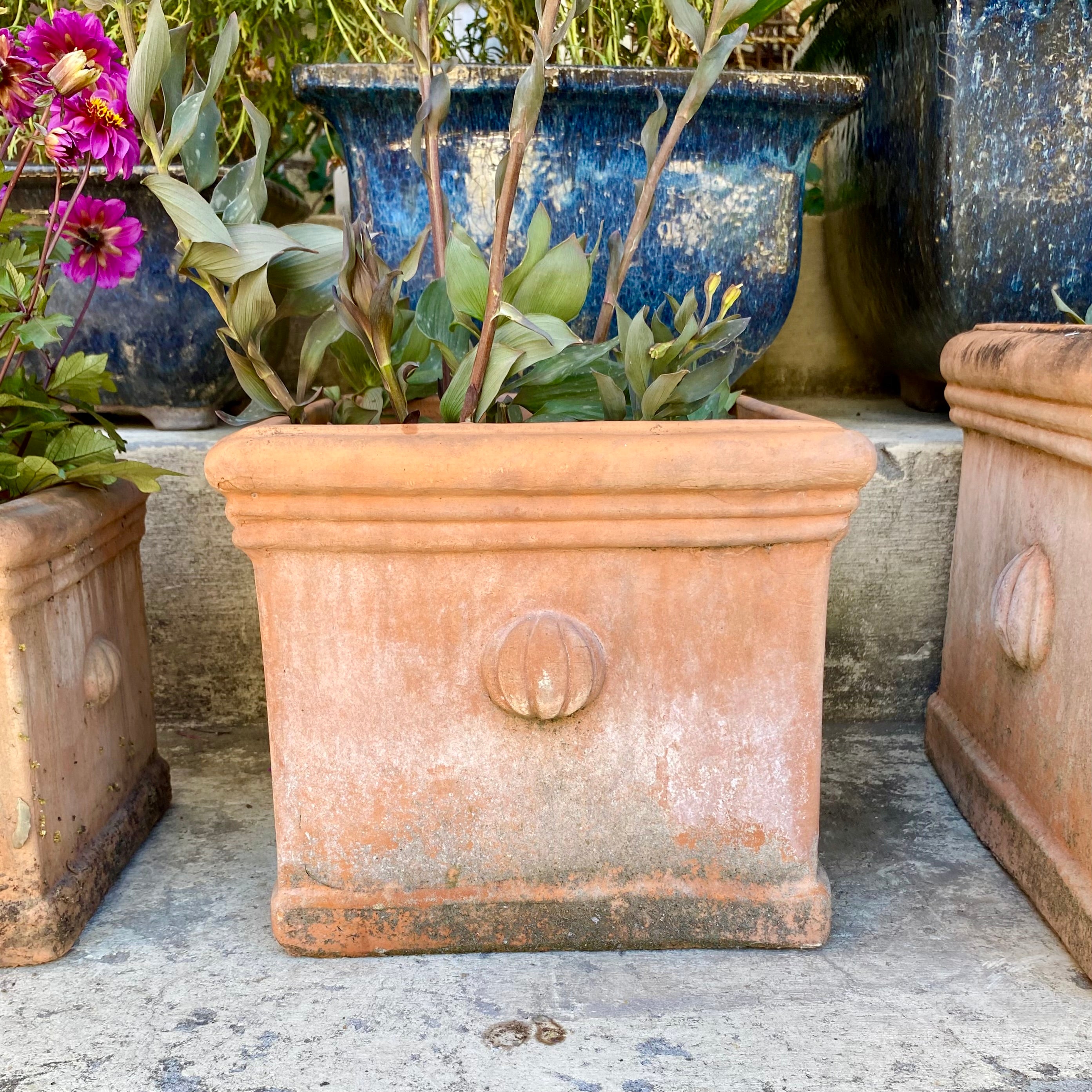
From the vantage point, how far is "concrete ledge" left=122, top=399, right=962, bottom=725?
1456 mm

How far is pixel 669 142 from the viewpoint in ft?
3.14

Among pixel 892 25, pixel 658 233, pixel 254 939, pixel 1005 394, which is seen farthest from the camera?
pixel 892 25

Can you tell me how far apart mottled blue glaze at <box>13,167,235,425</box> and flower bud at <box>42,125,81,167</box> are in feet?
1.79

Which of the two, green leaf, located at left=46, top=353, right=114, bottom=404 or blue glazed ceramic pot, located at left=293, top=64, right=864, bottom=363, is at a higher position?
blue glazed ceramic pot, located at left=293, top=64, right=864, bottom=363

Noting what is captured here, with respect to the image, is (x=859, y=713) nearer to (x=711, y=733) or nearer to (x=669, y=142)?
(x=711, y=733)

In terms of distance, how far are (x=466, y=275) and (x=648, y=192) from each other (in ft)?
0.62

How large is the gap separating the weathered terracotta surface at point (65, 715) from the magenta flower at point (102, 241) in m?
0.22

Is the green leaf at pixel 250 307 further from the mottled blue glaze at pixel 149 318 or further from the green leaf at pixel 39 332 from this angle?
the mottled blue glaze at pixel 149 318

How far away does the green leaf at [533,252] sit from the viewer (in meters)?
0.98

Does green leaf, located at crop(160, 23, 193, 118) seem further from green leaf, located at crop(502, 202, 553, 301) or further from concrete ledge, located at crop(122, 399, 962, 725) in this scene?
concrete ledge, located at crop(122, 399, 962, 725)

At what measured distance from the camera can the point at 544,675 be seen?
911 millimetres

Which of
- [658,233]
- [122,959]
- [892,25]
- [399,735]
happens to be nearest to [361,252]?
[399,735]

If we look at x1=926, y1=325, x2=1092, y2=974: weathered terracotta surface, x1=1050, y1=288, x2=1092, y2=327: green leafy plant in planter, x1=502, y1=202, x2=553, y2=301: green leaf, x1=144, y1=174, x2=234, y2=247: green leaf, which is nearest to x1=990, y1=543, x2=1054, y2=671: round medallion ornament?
x1=926, y1=325, x2=1092, y2=974: weathered terracotta surface

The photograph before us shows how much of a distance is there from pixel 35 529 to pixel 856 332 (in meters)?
1.38
